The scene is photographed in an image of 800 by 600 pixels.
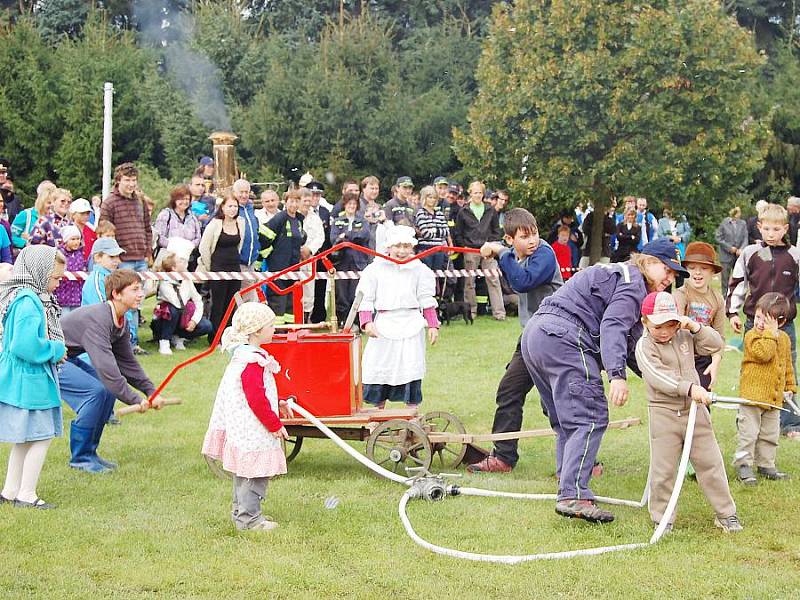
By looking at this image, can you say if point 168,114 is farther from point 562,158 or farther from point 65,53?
point 562,158

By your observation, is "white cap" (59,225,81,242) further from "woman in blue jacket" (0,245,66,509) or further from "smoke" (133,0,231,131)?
"smoke" (133,0,231,131)

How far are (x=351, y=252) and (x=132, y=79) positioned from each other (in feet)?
62.7

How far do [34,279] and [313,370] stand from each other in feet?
6.74

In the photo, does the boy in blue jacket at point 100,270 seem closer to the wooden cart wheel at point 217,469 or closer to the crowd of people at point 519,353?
the crowd of people at point 519,353

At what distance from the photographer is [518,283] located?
26.0ft

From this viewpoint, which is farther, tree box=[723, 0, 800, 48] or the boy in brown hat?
tree box=[723, 0, 800, 48]

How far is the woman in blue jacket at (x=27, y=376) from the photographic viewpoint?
727cm

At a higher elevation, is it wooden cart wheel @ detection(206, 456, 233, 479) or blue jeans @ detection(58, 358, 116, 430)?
blue jeans @ detection(58, 358, 116, 430)

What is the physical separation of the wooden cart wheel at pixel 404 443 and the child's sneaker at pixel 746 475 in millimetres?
2167

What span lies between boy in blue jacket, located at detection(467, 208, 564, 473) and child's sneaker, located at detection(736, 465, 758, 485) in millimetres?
1581

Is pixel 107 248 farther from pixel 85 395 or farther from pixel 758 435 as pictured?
pixel 758 435

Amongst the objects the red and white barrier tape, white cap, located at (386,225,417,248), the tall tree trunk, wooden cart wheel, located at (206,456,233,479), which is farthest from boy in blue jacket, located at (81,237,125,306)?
the tall tree trunk

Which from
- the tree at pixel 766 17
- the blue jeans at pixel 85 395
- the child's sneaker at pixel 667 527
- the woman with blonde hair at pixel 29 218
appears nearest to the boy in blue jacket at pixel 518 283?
the child's sneaker at pixel 667 527

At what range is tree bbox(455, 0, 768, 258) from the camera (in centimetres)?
1934
